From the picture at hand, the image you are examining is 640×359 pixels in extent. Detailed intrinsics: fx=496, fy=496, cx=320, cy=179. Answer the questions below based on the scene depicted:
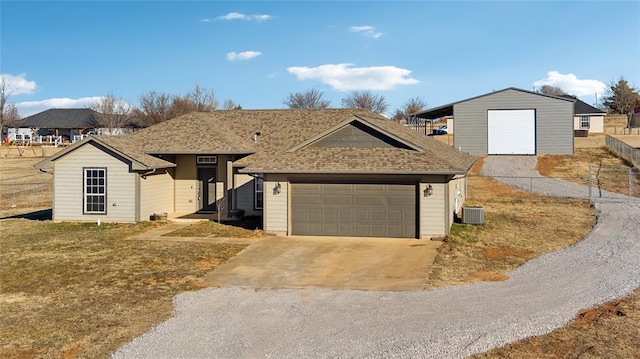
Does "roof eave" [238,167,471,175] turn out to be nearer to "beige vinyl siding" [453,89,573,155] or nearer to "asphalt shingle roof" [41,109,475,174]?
"asphalt shingle roof" [41,109,475,174]

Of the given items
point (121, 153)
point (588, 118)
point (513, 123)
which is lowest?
point (121, 153)

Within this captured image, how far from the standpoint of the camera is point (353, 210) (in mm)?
18594

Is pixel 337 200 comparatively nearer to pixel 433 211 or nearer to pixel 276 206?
pixel 276 206

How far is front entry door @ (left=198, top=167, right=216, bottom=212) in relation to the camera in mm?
23375

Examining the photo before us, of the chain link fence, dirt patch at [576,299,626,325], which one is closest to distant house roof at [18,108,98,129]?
the chain link fence

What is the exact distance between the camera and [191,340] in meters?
8.59

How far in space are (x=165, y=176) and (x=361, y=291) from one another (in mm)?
14595

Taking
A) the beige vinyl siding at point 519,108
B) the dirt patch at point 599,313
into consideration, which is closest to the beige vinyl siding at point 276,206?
the dirt patch at point 599,313

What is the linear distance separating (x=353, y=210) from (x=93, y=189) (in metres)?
11.6

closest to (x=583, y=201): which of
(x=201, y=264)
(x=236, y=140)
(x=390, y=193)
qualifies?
(x=390, y=193)

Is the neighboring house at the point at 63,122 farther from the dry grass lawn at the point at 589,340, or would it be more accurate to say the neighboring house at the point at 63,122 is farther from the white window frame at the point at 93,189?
the dry grass lawn at the point at 589,340

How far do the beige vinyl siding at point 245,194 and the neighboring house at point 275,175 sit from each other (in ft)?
0.15

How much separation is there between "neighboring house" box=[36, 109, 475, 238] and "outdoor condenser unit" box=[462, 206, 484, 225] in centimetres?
78

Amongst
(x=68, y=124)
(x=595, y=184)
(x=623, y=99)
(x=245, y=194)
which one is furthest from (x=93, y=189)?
(x=623, y=99)
